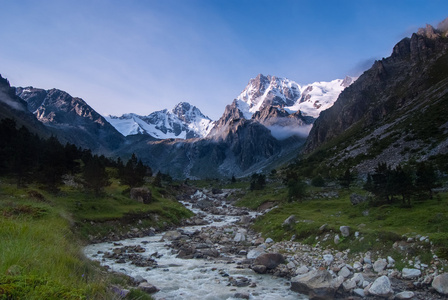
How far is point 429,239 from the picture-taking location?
57.9 ft

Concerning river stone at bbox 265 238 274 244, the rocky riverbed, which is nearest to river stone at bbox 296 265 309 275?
the rocky riverbed

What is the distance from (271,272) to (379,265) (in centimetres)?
696

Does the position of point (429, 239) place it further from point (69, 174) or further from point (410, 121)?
point (410, 121)

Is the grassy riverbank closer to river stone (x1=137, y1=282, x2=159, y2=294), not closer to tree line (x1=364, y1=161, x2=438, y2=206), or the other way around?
river stone (x1=137, y1=282, x2=159, y2=294)

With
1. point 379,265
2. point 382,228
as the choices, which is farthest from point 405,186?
point 379,265

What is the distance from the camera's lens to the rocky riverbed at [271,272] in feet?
49.2

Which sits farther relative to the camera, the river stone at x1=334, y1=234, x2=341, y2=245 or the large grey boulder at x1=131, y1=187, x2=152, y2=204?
the large grey boulder at x1=131, y1=187, x2=152, y2=204

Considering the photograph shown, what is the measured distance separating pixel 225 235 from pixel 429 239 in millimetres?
22339

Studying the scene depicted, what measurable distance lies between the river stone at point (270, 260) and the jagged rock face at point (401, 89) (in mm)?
83816

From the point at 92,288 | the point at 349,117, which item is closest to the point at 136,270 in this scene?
the point at 92,288

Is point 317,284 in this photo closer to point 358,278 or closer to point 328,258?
point 358,278

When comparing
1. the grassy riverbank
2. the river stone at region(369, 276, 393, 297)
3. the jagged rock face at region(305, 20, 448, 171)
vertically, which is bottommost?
the river stone at region(369, 276, 393, 297)

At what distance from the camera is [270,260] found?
20609 millimetres

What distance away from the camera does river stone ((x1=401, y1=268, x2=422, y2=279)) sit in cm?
1567
